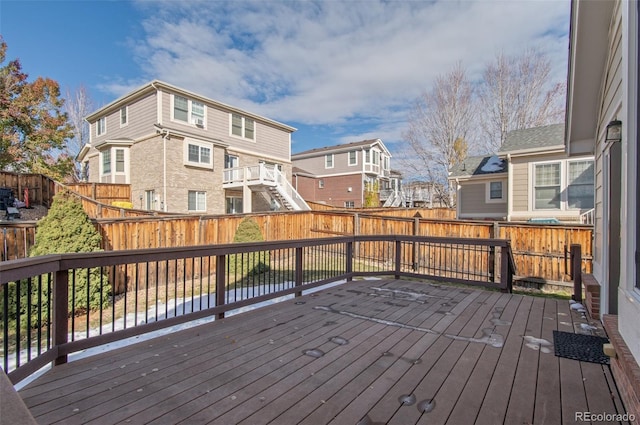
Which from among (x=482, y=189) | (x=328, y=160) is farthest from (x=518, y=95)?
(x=328, y=160)

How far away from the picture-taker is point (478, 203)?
12.5m

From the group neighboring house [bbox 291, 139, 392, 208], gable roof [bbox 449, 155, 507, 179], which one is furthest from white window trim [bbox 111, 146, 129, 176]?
gable roof [bbox 449, 155, 507, 179]

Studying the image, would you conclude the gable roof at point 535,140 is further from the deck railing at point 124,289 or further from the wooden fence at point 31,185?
the wooden fence at point 31,185

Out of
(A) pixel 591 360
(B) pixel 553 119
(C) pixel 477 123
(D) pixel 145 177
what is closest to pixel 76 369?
(A) pixel 591 360

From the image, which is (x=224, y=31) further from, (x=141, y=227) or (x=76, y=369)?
(x=76, y=369)

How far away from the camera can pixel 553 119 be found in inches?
723

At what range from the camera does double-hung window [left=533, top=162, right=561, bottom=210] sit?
9.38 m

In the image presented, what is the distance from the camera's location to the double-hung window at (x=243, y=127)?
59.0 ft

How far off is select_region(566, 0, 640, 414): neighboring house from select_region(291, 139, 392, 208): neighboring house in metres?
20.4

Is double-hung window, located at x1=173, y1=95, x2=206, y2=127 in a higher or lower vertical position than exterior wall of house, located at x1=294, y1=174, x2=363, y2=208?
higher

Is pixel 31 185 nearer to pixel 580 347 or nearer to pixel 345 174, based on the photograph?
pixel 580 347

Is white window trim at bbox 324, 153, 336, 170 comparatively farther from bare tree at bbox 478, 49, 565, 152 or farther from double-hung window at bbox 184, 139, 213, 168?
double-hung window at bbox 184, 139, 213, 168

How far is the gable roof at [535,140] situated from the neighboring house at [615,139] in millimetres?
5414

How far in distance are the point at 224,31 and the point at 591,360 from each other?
569 inches
